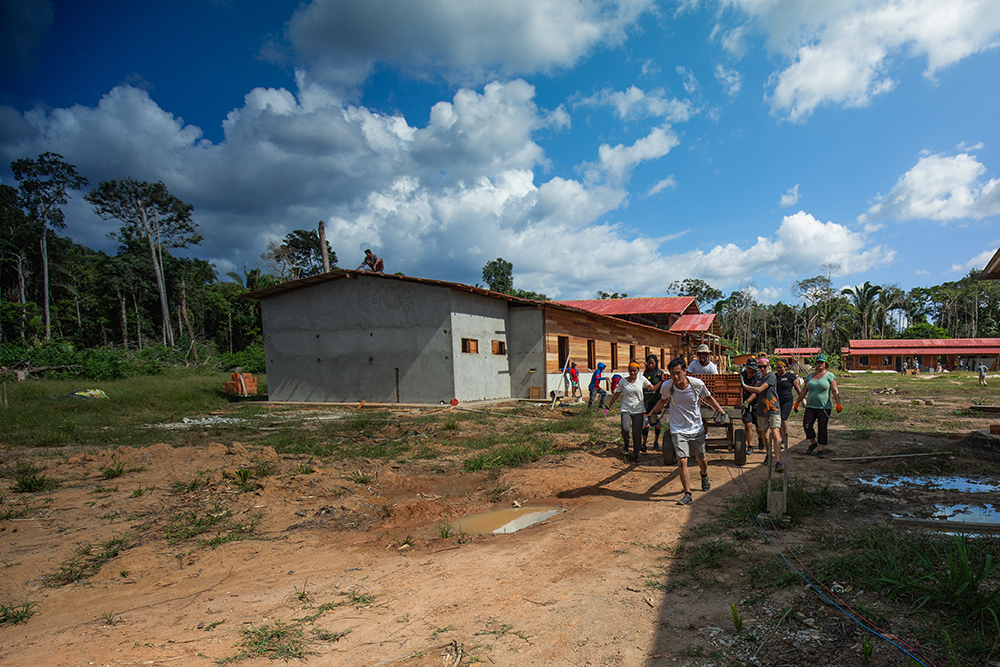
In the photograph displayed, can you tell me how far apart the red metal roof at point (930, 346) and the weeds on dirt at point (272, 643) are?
59808mm

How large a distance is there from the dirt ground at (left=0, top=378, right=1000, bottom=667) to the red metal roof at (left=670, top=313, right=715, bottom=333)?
24.5 metres

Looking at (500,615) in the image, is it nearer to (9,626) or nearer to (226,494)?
(9,626)

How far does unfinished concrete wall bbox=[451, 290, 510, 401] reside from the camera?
56.4ft

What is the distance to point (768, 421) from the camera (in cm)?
768

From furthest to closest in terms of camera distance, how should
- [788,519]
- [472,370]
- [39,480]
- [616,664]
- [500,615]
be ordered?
[472,370] < [39,480] < [788,519] < [500,615] < [616,664]

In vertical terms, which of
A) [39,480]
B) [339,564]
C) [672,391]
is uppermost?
[672,391]

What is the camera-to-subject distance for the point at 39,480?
282 inches

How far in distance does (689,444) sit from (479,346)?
40.3 ft

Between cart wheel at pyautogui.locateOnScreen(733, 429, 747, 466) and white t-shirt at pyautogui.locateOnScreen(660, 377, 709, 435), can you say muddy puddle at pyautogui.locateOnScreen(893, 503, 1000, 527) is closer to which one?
white t-shirt at pyautogui.locateOnScreen(660, 377, 709, 435)

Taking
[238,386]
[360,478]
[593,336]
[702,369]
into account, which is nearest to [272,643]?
[360,478]

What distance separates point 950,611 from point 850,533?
164cm

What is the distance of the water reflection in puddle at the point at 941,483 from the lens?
6.19 metres

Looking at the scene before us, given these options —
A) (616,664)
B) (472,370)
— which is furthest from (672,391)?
(472,370)

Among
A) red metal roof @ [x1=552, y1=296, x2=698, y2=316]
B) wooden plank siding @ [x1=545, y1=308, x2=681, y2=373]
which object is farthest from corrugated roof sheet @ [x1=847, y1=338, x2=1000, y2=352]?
wooden plank siding @ [x1=545, y1=308, x2=681, y2=373]
